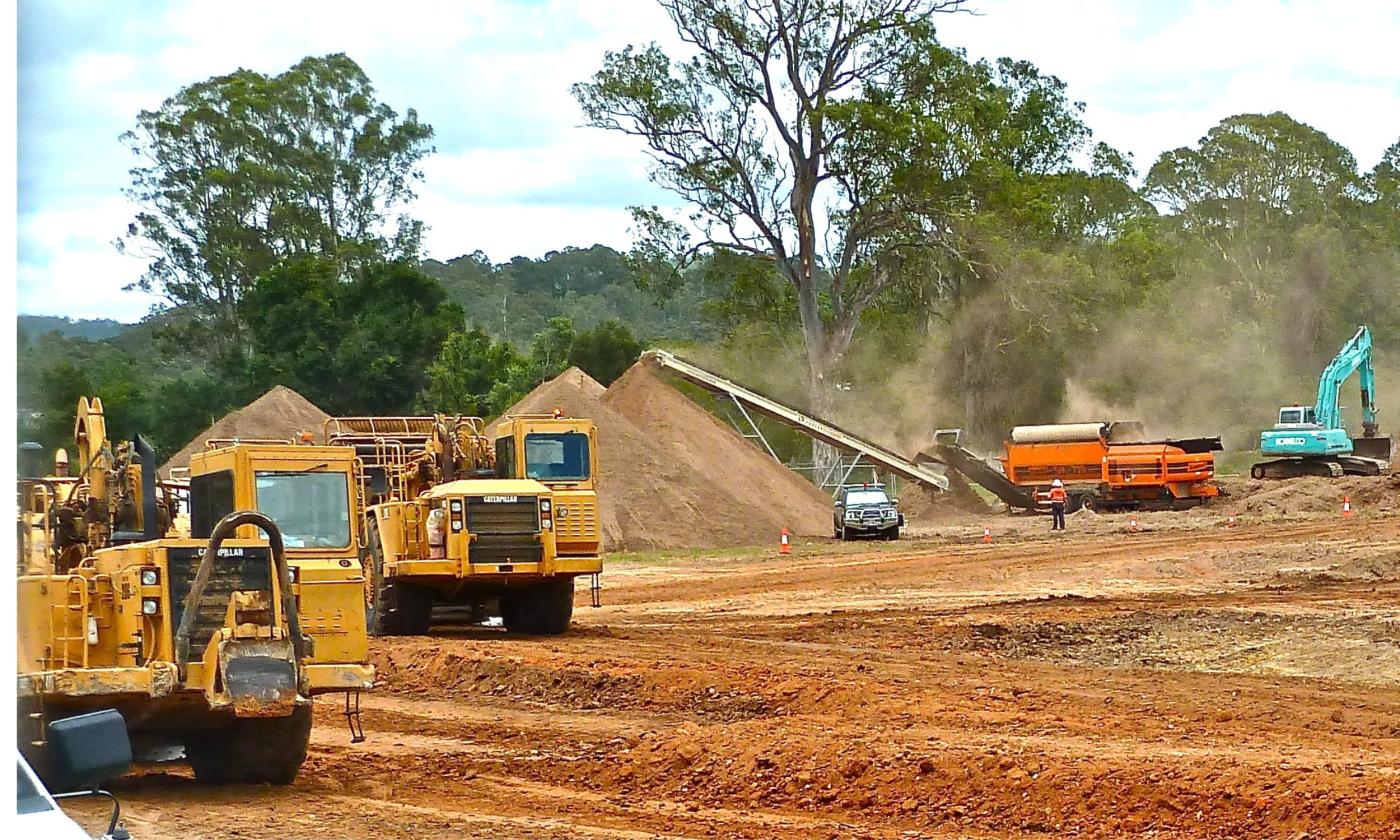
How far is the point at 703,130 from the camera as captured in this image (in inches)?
2020

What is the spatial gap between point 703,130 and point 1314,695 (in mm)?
39719

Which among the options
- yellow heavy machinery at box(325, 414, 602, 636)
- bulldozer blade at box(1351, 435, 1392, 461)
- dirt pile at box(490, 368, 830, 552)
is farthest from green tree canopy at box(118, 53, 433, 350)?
bulldozer blade at box(1351, 435, 1392, 461)

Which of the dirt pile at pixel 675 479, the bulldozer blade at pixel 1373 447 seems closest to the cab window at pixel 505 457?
the dirt pile at pixel 675 479

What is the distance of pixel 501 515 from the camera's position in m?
18.4

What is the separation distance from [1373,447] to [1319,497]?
7.52 metres

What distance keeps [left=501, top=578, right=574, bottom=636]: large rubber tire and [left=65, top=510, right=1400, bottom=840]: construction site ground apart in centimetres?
34

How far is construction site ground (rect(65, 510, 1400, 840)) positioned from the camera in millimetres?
8930

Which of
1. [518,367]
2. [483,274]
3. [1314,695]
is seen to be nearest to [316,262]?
[1314,695]

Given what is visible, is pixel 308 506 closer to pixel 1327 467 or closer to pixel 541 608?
→ pixel 541 608

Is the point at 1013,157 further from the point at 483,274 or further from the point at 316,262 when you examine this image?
the point at 316,262

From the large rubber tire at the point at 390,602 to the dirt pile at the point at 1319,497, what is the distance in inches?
1009

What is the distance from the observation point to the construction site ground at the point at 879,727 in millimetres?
8930

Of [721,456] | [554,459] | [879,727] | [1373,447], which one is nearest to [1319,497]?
[1373,447]

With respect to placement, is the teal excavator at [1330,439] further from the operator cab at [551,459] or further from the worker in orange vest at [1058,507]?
the operator cab at [551,459]
